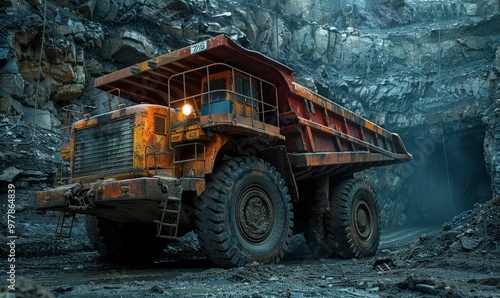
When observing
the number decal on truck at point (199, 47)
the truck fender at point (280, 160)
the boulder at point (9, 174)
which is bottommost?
the truck fender at point (280, 160)

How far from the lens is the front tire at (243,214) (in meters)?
5.27

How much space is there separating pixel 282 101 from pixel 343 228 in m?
2.69

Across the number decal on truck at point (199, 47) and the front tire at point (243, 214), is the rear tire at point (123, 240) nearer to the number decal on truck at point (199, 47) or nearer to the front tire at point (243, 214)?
the front tire at point (243, 214)

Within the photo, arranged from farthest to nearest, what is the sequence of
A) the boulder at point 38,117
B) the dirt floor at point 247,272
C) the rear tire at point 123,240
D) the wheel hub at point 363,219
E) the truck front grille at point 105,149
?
the boulder at point 38,117, the wheel hub at point 363,219, the rear tire at point 123,240, the truck front grille at point 105,149, the dirt floor at point 247,272

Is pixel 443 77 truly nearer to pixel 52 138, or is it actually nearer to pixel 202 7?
pixel 202 7

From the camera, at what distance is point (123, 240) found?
7051 mm

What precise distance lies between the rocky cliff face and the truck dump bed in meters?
6.12

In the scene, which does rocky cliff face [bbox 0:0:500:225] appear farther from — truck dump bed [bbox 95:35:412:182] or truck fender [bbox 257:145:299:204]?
truck fender [bbox 257:145:299:204]

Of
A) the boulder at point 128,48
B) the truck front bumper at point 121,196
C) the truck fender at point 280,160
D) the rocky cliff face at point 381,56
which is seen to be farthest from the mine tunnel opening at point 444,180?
the truck front bumper at point 121,196

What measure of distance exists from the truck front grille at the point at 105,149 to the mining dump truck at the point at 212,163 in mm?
15

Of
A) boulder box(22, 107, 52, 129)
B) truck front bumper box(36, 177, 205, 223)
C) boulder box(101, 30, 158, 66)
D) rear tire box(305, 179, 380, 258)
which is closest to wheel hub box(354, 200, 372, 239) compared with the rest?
rear tire box(305, 179, 380, 258)

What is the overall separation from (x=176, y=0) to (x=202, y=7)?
1.67 meters

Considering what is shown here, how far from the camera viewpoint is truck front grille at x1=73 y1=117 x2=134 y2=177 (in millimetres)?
5465

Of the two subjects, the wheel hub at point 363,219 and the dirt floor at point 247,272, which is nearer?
the dirt floor at point 247,272
